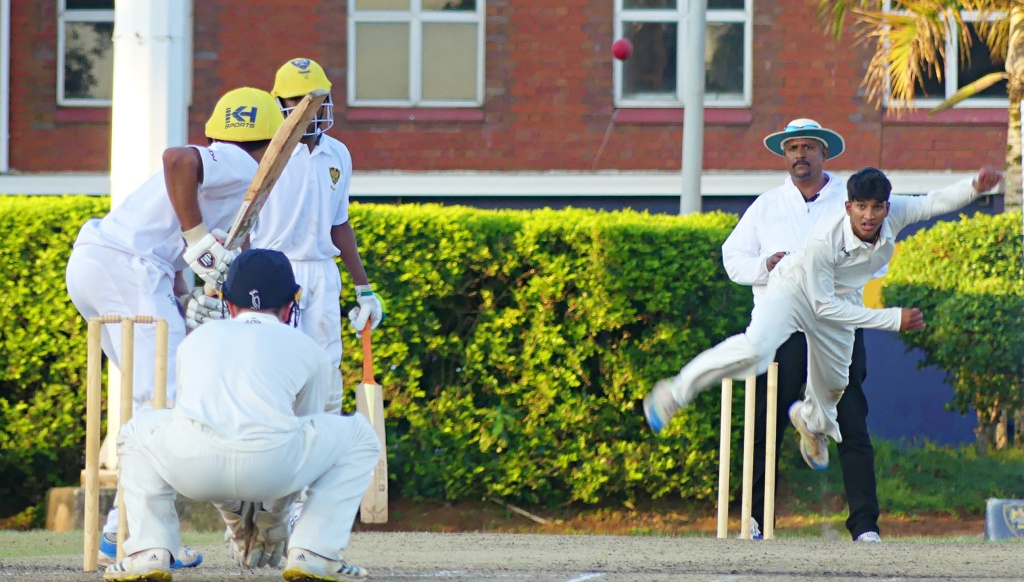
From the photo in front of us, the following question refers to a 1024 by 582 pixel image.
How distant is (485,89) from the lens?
45.9ft

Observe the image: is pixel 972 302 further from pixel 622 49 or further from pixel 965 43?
pixel 622 49

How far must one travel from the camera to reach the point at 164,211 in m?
5.79

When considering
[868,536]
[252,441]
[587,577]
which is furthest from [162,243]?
[868,536]

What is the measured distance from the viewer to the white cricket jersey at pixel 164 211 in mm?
5754

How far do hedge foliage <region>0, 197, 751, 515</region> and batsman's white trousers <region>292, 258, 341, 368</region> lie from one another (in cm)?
220

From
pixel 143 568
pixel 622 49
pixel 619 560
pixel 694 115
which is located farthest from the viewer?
pixel 622 49

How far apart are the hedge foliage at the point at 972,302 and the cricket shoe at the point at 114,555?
6046mm

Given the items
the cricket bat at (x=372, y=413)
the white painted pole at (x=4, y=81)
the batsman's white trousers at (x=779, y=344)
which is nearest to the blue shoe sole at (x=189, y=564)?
the cricket bat at (x=372, y=413)

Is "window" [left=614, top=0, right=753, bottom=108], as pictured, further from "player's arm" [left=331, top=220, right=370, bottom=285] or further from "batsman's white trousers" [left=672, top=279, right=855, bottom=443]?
"player's arm" [left=331, top=220, right=370, bottom=285]

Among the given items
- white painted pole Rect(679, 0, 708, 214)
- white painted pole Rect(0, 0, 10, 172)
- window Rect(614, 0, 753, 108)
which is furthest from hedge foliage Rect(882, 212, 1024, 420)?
white painted pole Rect(0, 0, 10, 172)

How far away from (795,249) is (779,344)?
1134 mm

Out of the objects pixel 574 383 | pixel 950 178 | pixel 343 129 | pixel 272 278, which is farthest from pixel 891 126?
pixel 272 278

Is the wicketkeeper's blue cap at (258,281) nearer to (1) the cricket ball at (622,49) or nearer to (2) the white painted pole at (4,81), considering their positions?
(1) the cricket ball at (622,49)

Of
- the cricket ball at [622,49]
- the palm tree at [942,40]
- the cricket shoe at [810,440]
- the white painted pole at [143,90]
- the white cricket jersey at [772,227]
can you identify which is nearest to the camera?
the cricket shoe at [810,440]
